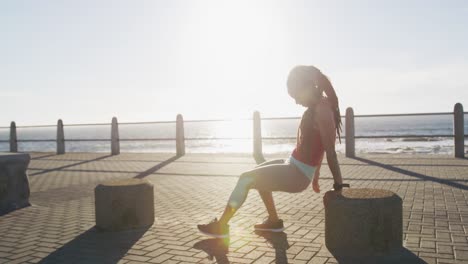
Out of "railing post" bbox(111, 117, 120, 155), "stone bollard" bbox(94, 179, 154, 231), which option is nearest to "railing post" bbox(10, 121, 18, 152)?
"railing post" bbox(111, 117, 120, 155)

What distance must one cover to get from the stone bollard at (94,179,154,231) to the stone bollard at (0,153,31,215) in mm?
2144

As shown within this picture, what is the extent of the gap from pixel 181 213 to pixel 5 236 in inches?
81.6

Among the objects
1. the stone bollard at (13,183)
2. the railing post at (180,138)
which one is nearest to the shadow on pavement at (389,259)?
the stone bollard at (13,183)

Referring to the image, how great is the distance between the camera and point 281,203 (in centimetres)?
638

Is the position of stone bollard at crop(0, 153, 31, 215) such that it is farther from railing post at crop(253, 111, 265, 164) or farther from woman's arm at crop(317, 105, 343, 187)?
railing post at crop(253, 111, 265, 164)

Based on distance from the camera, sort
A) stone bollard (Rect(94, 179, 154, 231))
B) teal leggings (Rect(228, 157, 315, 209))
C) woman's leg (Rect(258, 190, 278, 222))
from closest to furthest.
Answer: teal leggings (Rect(228, 157, 315, 209)) < woman's leg (Rect(258, 190, 278, 222)) < stone bollard (Rect(94, 179, 154, 231))

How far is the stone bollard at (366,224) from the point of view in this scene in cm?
385

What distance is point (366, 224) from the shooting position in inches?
152

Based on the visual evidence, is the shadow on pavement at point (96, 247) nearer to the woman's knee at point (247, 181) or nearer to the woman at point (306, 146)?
the woman at point (306, 146)

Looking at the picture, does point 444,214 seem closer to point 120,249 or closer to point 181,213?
point 181,213

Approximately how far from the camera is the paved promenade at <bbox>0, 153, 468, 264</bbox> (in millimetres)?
3994

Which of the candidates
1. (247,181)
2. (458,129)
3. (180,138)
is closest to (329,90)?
(247,181)

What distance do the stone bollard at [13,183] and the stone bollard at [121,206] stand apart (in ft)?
7.03

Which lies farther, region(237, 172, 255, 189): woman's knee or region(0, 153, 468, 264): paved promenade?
Result: region(237, 172, 255, 189): woman's knee
